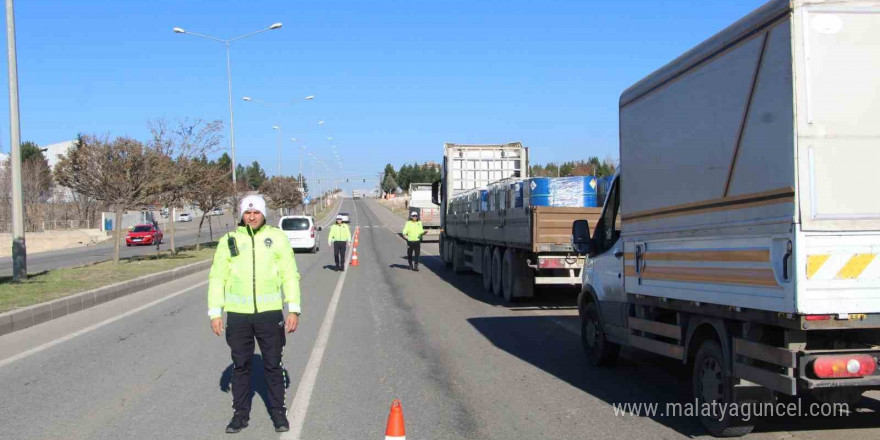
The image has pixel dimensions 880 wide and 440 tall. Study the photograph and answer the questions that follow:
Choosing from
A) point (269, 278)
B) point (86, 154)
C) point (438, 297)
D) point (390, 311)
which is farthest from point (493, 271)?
point (86, 154)

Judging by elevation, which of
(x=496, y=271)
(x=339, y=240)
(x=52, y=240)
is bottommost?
(x=496, y=271)

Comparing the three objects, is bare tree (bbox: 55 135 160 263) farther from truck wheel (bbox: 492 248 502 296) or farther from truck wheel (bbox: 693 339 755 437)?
truck wheel (bbox: 693 339 755 437)

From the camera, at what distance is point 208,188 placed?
31.5m

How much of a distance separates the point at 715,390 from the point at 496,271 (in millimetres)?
10262

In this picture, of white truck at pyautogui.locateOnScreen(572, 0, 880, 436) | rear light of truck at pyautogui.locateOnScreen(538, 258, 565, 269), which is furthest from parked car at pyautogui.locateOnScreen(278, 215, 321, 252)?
white truck at pyautogui.locateOnScreen(572, 0, 880, 436)

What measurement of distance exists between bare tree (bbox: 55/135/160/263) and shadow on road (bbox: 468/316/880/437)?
15371 mm

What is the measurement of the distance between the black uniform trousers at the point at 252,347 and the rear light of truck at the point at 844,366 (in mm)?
3837

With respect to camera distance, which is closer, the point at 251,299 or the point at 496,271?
the point at 251,299

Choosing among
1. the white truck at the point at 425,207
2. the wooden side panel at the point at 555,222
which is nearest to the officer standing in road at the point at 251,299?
the wooden side panel at the point at 555,222

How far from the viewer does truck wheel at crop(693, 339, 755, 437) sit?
5633 millimetres

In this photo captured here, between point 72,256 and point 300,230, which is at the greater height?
point 300,230

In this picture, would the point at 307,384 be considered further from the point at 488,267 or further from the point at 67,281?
the point at 67,281

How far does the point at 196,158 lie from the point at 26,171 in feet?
92.4

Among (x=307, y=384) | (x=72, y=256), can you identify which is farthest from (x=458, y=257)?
(x=72, y=256)
